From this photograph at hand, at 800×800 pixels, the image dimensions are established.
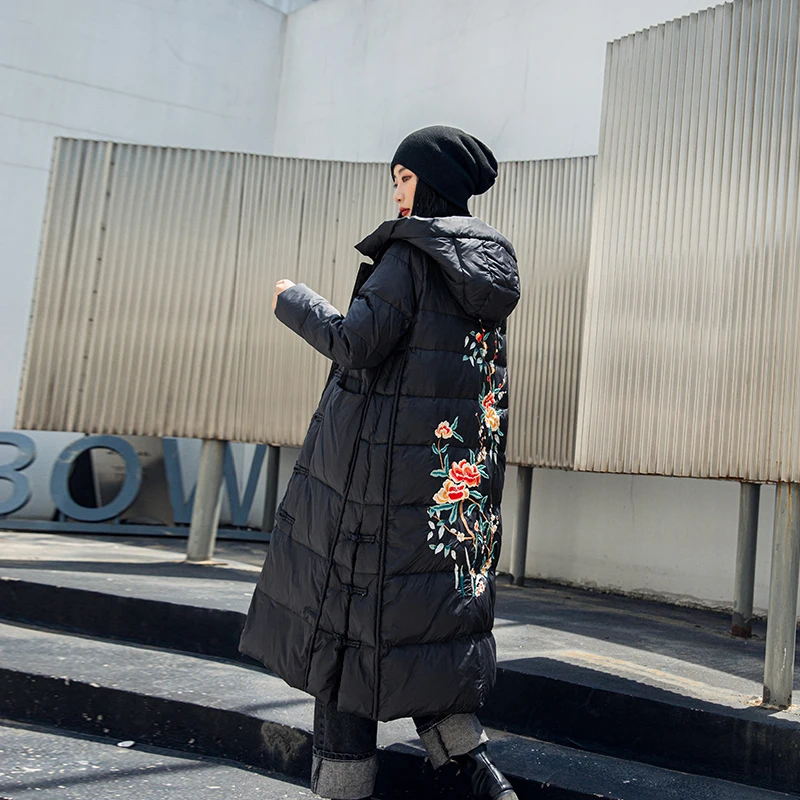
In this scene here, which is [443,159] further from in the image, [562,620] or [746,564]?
[746,564]

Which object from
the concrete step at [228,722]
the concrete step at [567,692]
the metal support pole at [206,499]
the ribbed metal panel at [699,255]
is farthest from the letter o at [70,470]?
the ribbed metal panel at [699,255]

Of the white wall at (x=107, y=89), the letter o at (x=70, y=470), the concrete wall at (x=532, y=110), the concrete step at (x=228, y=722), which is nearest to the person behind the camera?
the concrete step at (x=228, y=722)

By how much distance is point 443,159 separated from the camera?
208 cm

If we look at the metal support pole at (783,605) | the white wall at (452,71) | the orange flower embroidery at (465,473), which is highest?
the white wall at (452,71)

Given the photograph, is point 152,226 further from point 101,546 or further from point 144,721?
point 144,721

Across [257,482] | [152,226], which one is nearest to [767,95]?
[152,226]

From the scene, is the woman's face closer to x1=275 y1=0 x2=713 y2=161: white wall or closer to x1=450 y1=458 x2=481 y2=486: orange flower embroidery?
x1=450 y1=458 x2=481 y2=486: orange flower embroidery

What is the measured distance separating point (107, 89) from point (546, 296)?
418cm

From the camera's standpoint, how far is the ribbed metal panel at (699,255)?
2.59m

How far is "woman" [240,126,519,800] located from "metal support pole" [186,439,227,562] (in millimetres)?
2824

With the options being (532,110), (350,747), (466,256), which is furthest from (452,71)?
(350,747)

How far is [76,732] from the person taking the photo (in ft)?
9.20

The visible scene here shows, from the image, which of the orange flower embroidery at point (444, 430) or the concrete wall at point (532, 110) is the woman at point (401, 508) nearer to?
the orange flower embroidery at point (444, 430)

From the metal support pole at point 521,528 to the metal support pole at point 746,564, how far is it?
1346mm
